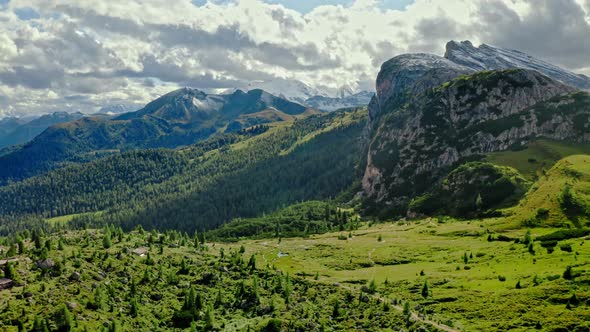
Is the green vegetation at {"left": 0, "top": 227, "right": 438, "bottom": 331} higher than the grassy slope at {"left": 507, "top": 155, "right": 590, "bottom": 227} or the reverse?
the reverse

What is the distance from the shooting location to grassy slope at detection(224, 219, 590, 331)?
94625 millimetres

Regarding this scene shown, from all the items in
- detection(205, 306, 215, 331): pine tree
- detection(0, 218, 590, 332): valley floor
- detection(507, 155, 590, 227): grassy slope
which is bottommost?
detection(205, 306, 215, 331): pine tree

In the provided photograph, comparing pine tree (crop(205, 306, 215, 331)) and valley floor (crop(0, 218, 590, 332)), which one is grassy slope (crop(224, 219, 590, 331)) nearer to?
valley floor (crop(0, 218, 590, 332))

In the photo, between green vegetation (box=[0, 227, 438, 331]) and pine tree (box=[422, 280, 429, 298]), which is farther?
pine tree (box=[422, 280, 429, 298])

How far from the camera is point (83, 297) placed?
126 meters

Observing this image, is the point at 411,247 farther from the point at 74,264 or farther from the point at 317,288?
the point at 74,264

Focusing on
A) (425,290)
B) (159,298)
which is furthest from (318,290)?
(159,298)

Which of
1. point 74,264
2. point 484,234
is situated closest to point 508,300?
point 484,234

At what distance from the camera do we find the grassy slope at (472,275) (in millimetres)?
94625

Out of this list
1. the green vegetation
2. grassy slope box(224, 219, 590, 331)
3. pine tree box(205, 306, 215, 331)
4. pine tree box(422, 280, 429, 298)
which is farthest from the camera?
pine tree box(422, 280, 429, 298)

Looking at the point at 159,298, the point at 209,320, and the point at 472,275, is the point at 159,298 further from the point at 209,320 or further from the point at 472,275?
the point at 472,275

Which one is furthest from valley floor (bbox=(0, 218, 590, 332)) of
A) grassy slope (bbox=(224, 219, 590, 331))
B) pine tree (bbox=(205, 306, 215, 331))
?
grassy slope (bbox=(224, 219, 590, 331))

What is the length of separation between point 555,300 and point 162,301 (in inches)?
4479

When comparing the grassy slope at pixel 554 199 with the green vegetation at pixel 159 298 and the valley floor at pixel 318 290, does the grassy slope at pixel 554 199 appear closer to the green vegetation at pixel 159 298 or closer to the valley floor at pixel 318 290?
the valley floor at pixel 318 290
